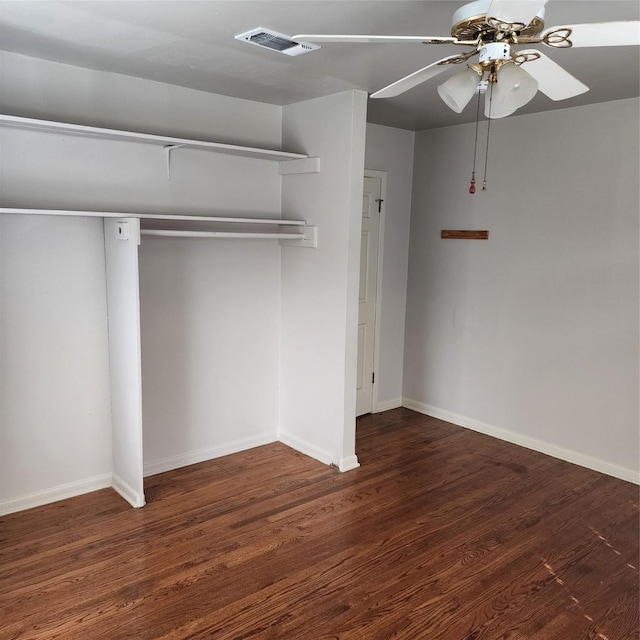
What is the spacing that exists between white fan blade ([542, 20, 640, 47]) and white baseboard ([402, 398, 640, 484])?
2905 millimetres

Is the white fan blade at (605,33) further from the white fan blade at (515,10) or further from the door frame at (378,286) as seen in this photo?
the door frame at (378,286)

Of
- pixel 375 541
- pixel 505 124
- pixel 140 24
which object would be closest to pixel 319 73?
pixel 140 24

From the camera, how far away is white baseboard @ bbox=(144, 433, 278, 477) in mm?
3639

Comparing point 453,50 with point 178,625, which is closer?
point 178,625

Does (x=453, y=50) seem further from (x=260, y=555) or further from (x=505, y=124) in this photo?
(x=260, y=555)

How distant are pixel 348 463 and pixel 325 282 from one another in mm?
1207

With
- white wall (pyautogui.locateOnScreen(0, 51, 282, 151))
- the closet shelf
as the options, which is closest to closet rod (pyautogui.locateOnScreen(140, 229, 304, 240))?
the closet shelf

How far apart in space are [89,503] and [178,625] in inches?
48.0

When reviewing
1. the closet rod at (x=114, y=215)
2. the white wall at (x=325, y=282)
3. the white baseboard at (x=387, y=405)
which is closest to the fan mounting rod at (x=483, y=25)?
the white wall at (x=325, y=282)

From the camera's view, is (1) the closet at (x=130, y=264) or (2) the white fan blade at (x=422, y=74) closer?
(2) the white fan blade at (x=422, y=74)

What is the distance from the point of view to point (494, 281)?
4328mm

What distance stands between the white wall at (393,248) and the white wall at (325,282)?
3.04ft

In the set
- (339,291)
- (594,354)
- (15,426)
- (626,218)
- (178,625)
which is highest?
(626,218)

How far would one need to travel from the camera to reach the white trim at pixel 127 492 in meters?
3.22
